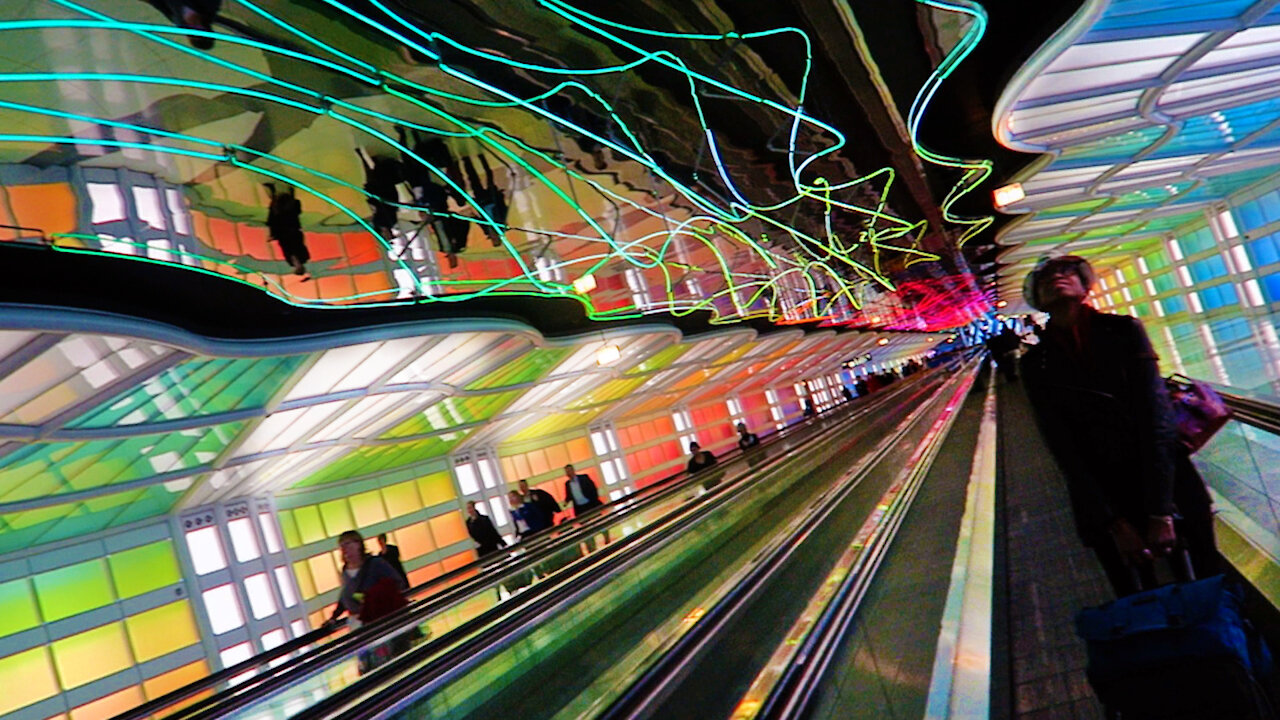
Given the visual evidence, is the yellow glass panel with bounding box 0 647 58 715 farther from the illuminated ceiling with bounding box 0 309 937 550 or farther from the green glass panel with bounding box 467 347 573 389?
the green glass panel with bounding box 467 347 573 389

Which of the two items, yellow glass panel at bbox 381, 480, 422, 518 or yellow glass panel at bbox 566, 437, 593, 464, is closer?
yellow glass panel at bbox 381, 480, 422, 518

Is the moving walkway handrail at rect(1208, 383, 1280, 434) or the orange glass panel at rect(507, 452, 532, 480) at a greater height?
the orange glass panel at rect(507, 452, 532, 480)

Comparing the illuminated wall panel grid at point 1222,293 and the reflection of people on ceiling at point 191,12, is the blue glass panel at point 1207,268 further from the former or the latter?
the reflection of people on ceiling at point 191,12

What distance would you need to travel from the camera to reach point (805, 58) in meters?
11.5

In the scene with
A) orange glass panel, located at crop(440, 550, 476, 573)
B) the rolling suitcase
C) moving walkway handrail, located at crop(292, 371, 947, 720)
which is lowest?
orange glass panel, located at crop(440, 550, 476, 573)

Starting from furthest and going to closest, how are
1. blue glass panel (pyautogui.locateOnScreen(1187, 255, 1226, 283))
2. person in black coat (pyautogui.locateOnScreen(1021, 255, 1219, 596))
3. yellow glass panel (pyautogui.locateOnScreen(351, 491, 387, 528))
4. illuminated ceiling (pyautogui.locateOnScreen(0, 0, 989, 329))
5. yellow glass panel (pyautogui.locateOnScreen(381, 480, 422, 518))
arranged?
blue glass panel (pyautogui.locateOnScreen(1187, 255, 1226, 283)) < yellow glass panel (pyautogui.locateOnScreen(381, 480, 422, 518)) < yellow glass panel (pyautogui.locateOnScreen(351, 491, 387, 528)) < illuminated ceiling (pyautogui.locateOnScreen(0, 0, 989, 329)) < person in black coat (pyautogui.locateOnScreen(1021, 255, 1219, 596))

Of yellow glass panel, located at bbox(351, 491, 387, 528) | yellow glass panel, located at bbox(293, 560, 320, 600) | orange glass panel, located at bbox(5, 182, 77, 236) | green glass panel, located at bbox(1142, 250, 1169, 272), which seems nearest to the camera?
orange glass panel, located at bbox(5, 182, 77, 236)

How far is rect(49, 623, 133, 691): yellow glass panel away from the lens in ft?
43.5

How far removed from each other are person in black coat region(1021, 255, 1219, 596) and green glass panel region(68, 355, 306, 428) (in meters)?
7.87

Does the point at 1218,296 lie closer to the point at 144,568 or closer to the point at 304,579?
the point at 304,579

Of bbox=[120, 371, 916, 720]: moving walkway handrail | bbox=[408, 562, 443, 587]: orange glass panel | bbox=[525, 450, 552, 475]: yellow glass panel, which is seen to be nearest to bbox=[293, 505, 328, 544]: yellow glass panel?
bbox=[408, 562, 443, 587]: orange glass panel

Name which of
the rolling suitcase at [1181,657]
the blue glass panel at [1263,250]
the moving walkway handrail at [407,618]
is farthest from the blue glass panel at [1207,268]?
the rolling suitcase at [1181,657]

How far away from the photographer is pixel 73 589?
13.4 meters

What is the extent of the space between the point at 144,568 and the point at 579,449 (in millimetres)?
14818
